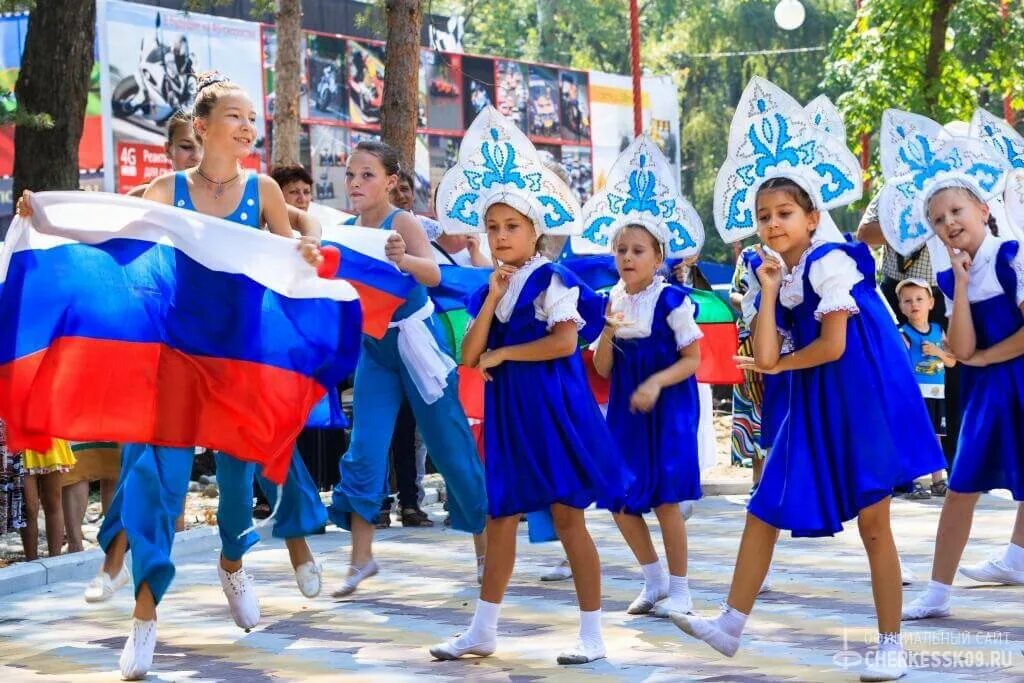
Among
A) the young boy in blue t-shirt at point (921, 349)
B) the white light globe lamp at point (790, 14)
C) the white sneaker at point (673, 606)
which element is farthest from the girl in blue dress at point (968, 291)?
the white light globe lamp at point (790, 14)

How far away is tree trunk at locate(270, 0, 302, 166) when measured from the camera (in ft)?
50.6

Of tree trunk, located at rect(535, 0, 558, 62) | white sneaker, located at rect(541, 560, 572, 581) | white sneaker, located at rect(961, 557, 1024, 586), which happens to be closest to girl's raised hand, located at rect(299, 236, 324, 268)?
white sneaker, located at rect(541, 560, 572, 581)

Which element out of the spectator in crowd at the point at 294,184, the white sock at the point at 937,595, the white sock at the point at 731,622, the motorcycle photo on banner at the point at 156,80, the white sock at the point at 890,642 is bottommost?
the white sock at the point at 937,595

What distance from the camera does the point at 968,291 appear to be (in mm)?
7172

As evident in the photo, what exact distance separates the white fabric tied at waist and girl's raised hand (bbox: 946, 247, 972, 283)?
2.51 meters

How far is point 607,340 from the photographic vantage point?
7672 mm

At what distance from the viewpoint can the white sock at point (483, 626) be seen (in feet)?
21.0

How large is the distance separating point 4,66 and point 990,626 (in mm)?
22201

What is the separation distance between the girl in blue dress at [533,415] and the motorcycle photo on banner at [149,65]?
21.3 m

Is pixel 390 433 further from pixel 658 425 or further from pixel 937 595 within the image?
pixel 937 595

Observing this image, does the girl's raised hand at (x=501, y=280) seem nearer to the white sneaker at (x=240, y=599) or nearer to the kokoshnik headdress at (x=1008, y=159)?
the white sneaker at (x=240, y=599)

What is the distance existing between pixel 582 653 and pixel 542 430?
85cm

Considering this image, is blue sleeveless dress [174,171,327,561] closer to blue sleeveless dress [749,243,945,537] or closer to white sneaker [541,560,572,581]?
white sneaker [541,560,572,581]

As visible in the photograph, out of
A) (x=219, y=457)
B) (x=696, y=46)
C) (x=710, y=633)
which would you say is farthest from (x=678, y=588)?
(x=696, y=46)
